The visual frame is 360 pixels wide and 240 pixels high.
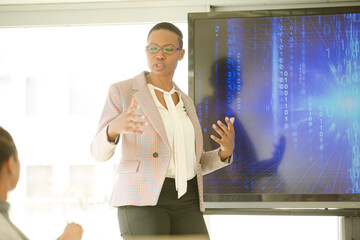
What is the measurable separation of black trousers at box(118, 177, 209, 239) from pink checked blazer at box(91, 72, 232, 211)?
0.04m

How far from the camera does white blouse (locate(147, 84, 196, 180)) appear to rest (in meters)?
2.47

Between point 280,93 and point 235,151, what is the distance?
0.50 metres

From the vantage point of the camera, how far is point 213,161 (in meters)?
2.70

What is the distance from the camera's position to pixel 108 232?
3.96m

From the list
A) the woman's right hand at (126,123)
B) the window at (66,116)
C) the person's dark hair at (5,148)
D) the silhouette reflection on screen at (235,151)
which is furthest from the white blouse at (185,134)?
the window at (66,116)

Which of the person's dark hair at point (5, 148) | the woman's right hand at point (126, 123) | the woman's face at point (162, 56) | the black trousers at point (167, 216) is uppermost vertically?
the woman's face at point (162, 56)

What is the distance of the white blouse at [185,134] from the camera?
8.12ft

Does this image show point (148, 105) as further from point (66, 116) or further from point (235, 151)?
point (66, 116)

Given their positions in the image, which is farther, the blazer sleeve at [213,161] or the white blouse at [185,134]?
the blazer sleeve at [213,161]

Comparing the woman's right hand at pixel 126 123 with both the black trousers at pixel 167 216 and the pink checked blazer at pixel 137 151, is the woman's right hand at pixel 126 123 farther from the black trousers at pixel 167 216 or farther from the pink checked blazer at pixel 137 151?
the black trousers at pixel 167 216

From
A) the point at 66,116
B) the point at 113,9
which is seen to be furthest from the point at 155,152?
the point at 113,9

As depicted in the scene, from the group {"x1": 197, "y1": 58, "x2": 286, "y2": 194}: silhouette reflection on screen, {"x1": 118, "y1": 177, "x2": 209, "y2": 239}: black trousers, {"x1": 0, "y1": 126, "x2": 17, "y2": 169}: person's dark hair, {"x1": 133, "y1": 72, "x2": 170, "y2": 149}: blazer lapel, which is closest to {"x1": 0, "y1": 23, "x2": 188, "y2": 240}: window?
{"x1": 197, "y1": 58, "x2": 286, "y2": 194}: silhouette reflection on screen

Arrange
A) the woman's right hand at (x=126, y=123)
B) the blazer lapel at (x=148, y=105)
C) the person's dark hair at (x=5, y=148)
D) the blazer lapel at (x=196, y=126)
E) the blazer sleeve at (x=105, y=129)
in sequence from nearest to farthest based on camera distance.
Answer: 1. the person's dark hair at (x=5, y=148)
2. the woman's right hand at (x=126, y=123)
3. the blazer sleeve at (x=105, y=129)
4. the blazer lapel at (x=148, y=105)
5. the blazer lapel at (x=196, y=126)

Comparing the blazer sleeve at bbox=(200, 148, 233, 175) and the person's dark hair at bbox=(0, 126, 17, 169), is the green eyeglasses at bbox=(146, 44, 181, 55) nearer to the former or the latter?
the blazer sleeve at bbox=(200, 148, 233, 175)
